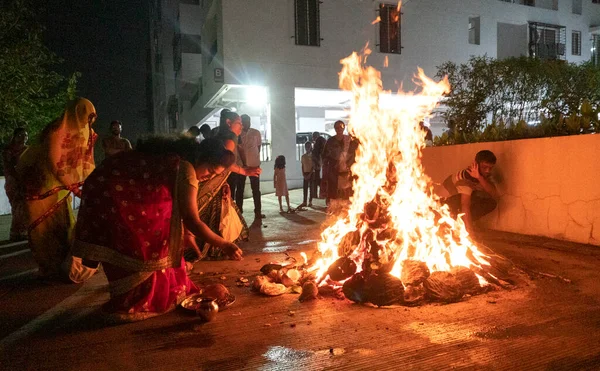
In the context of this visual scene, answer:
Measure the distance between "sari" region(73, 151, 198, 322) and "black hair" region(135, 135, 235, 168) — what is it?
0.11m

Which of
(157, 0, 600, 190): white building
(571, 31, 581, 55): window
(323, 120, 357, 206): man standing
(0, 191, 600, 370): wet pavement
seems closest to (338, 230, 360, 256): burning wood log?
(0, 191, 600, 370): wet pavement

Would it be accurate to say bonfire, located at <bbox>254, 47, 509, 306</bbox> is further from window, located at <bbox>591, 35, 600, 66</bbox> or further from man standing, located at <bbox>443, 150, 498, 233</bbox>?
window, located at <bbox>591, 35, 600, 66</bbox>

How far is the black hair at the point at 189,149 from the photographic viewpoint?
3.75m

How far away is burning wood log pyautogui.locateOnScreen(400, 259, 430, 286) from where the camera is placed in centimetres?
402

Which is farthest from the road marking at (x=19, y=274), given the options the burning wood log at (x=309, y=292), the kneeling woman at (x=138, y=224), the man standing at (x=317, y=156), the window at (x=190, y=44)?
the window at (x=190, y=44)

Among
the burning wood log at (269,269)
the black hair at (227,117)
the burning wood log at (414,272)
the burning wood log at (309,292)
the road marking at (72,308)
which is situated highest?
the black hair at (227,117)

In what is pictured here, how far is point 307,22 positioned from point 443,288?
14495 millimetres

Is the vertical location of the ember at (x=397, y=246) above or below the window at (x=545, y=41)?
below

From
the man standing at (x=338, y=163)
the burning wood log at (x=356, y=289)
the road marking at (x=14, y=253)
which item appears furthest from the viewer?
the man standing at (x=338, y=163)

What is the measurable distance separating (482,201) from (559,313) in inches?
130

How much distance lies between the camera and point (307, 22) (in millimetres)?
16531

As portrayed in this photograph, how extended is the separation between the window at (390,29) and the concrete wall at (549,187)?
37.3 ft

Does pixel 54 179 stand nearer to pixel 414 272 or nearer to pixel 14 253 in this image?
pixel 14 253

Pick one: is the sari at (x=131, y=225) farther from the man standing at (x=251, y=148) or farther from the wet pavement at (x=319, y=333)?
the man standing at (x=251, y=148)
